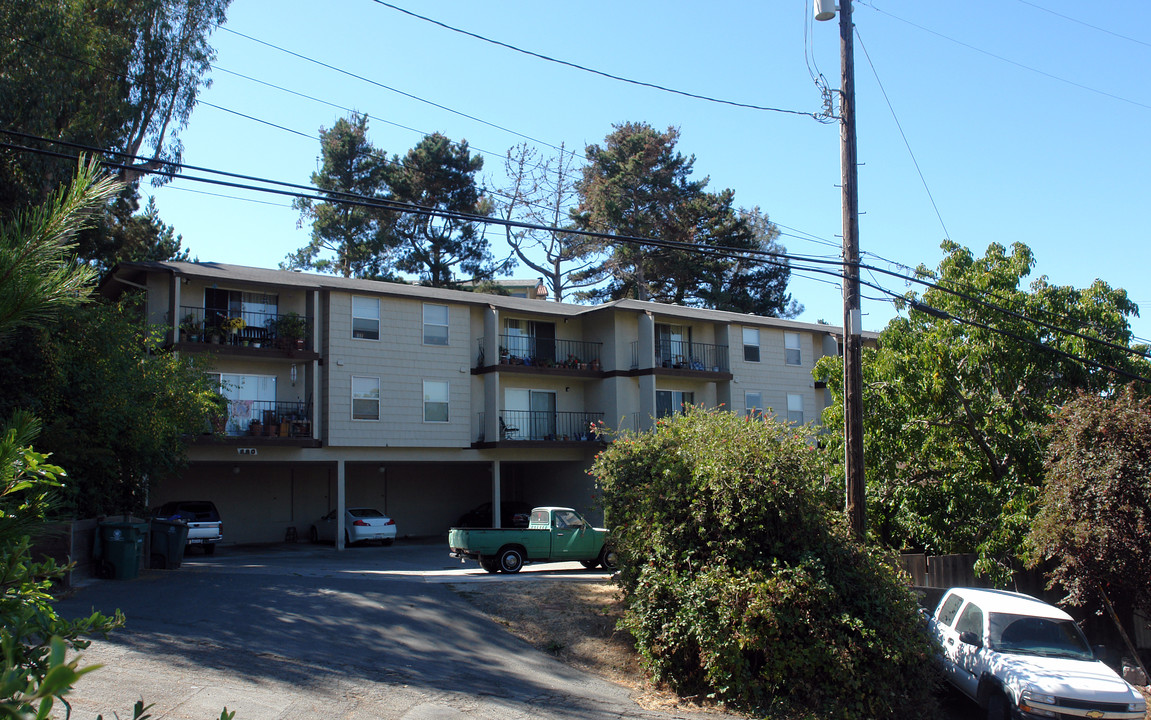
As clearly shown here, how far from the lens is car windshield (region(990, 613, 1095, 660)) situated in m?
10.8

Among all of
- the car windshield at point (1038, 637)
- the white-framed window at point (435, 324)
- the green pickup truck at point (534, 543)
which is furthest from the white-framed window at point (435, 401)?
the car windshield at point (1038, 637)

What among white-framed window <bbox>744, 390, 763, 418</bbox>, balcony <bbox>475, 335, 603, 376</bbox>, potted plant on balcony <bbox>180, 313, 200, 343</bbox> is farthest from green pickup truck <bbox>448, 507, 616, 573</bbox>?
white-framed window <bbox>744, 390, 763, 418</bbox>

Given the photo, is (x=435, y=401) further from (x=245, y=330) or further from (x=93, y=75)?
(x=93, y=75)

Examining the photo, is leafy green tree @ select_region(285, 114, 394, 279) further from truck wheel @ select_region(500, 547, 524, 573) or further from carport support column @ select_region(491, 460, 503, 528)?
truck wheel @ select_region(500, 547, 524, 573)

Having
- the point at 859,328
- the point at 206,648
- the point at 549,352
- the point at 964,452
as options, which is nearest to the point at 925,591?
the point at 964,452

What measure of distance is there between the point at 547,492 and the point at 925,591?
68.3 ft

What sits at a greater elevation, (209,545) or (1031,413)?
(1031,413)

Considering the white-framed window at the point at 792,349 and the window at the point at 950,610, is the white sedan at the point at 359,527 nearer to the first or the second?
the white-framed window at the point at 792,349

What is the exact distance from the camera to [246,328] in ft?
85.8

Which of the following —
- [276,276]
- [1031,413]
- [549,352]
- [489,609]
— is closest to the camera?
[489,609]

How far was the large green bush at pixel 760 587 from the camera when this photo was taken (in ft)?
33.3

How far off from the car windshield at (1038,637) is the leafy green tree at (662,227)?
3489cm

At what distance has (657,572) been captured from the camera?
1152 centimetres

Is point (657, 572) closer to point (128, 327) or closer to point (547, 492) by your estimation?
point (128, 327)
